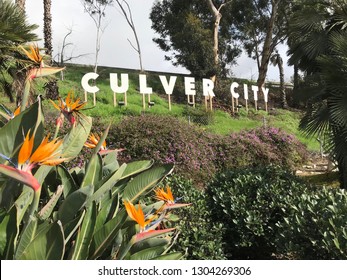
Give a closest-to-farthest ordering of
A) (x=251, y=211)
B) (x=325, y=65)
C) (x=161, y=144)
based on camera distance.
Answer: (x=251, y=211) → (x=325, y=65) → (x=161, y=144)

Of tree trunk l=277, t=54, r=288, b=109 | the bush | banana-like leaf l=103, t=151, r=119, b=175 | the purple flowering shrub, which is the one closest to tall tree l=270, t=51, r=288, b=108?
tree trunk l=277, t=54, r=288, b=109

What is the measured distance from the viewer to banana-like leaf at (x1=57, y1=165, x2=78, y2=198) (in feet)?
8.21

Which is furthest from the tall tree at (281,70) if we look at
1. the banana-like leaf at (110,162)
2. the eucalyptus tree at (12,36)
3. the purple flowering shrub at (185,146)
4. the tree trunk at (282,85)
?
the banana-like leaf at (110,162)

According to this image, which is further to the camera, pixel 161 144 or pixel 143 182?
pixel 161 144

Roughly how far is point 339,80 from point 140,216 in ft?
17.5

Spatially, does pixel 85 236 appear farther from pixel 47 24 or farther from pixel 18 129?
pixel 47 24

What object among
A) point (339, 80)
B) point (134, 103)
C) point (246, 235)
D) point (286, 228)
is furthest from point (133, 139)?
point (134, 103)

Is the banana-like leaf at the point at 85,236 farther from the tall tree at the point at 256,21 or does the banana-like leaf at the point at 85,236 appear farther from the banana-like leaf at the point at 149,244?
the tall tree at the point at 256,21

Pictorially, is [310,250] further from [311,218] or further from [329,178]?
[329,178]

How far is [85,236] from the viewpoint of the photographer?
82.3 inches

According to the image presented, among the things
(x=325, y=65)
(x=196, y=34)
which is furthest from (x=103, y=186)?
(x=196, y=34)

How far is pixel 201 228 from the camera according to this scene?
3879 mm

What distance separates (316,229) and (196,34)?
74.8 feet

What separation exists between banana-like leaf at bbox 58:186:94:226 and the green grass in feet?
50.8
